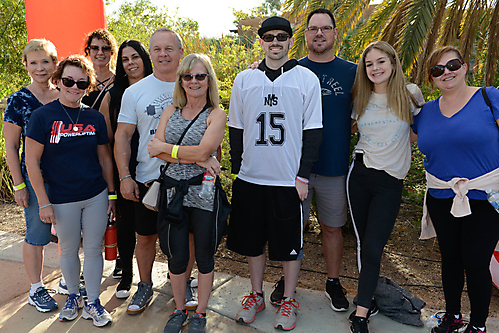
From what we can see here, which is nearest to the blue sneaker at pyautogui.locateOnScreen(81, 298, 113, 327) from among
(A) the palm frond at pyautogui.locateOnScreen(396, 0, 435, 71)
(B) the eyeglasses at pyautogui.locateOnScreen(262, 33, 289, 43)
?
(B) the eyeglasses at pyautogui.locateOnScreen(262, 33, 289, 43)

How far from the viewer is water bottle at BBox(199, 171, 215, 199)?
276cm

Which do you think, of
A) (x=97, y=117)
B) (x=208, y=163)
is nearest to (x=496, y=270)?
(x=208, y=163)

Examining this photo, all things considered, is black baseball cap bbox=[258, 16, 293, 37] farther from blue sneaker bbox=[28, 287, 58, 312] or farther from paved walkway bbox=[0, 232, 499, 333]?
blue sneaker bbox=[28, 287, 58, 312]

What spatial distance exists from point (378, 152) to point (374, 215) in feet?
1.62

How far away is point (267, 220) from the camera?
3.04 meters

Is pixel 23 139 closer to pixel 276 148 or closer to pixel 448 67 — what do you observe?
pixel 276 148

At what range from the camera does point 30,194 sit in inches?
123

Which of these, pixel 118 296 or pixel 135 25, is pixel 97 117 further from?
pixel 135 25

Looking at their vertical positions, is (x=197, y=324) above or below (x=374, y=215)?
below

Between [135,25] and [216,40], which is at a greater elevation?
[135,25]

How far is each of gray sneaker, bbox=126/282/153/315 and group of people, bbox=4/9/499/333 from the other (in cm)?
2

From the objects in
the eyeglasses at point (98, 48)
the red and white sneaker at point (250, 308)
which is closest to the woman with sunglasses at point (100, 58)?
the eyeglasses at point (98, 48)

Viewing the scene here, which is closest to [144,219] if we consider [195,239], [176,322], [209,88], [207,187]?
[195,239]

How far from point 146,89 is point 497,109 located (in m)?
2.65
